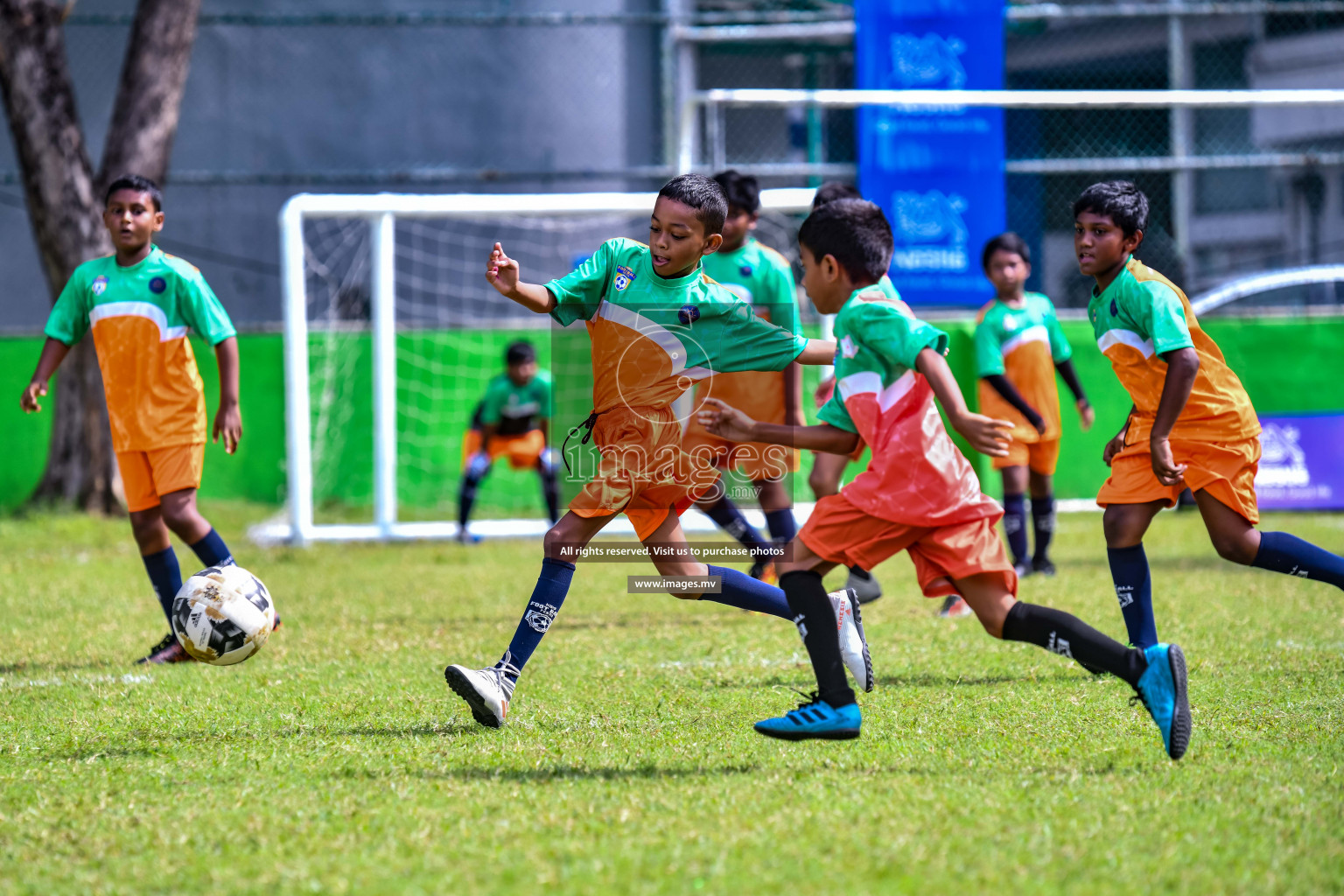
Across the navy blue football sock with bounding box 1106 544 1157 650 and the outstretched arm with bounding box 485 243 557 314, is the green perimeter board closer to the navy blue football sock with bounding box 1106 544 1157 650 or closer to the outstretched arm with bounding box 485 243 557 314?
the navy blue football sock with bounding box 1106 544 1157 650

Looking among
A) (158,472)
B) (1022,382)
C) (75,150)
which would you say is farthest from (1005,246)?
(75,150)

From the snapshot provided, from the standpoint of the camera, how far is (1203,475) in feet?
13.9

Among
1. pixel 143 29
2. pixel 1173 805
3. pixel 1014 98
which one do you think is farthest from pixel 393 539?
pixel 1173 805

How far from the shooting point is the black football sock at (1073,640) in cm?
335

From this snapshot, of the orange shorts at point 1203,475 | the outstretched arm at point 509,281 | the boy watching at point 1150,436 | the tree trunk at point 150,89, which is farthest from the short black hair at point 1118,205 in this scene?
the tree trunk at point 150,89

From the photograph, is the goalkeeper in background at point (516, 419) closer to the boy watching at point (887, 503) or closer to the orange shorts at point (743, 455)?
the orange shorts at point (743, 455)

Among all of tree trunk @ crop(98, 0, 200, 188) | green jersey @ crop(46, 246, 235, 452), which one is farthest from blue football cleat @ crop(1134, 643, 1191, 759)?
tree trunk @ crop(98, 0, 200, 188)

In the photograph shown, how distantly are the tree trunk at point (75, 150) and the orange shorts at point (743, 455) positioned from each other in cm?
620

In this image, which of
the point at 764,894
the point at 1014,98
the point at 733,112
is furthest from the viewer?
the point at 733,112

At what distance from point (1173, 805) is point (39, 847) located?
8.29ft

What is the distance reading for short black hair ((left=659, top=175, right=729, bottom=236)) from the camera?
393 centimetres

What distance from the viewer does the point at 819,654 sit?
11.6ft

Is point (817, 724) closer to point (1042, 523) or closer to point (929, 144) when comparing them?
point (1042, 523)

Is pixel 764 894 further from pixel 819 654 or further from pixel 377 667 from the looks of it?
pixel 377 667
